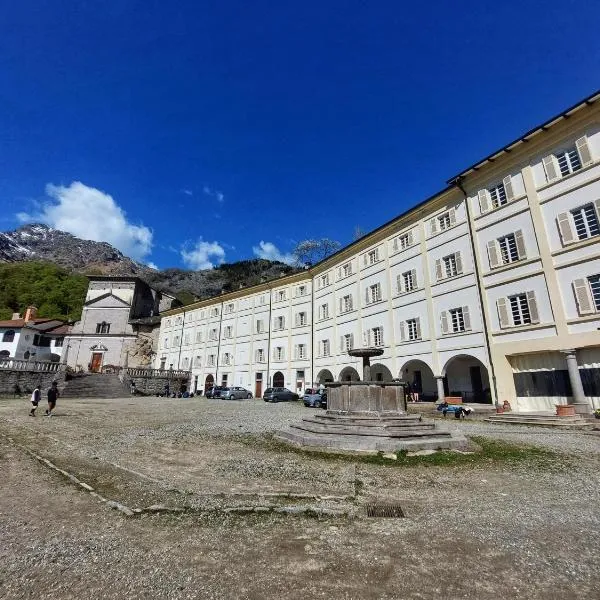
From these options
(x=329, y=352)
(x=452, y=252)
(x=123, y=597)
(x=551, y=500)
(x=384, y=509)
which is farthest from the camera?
(x=329, y=352)

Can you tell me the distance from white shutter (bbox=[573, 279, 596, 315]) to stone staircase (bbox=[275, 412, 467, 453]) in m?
11.7

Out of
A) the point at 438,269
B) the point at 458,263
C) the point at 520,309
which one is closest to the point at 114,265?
the point at 438,269

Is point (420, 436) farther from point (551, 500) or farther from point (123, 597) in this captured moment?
point (123, 597)

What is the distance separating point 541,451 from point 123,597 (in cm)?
1086

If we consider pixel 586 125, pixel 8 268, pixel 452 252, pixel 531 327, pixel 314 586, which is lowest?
pixel 314 586

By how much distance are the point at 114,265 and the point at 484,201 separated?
12513 centimetres

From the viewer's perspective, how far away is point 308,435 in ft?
34.5

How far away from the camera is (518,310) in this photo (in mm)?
19906

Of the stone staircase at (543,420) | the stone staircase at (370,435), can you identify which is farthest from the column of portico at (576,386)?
the stone staircase at (370,435)

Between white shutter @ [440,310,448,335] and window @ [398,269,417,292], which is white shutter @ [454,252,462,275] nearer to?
white shutter @ [440,310,448,335]

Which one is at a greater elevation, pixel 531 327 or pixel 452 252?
pixel 452 252

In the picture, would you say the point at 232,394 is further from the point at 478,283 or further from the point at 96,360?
the point at 96,360

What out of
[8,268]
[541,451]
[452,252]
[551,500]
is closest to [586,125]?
[452,252]

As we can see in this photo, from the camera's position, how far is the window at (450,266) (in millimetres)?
23469
